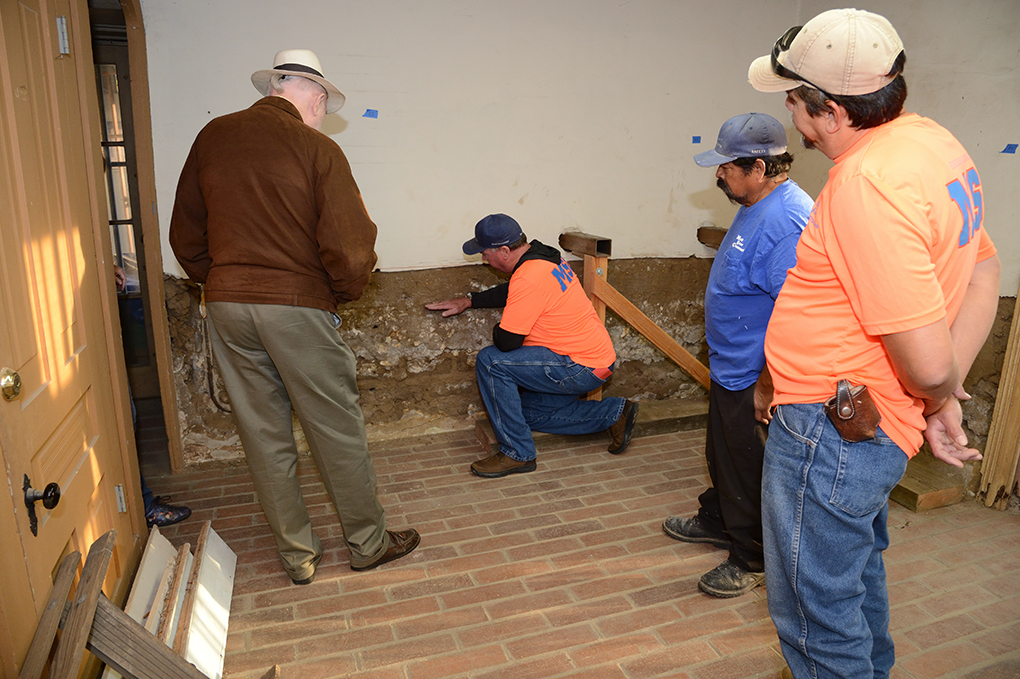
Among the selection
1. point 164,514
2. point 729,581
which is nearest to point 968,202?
point 729,581

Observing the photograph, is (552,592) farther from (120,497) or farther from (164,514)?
(164,514)

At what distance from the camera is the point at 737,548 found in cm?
271

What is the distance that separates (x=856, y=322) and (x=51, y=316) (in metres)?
2.15

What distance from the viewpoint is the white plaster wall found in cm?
332

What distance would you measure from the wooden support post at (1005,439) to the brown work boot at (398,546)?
2850mm

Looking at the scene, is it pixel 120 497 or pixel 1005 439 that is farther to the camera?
pixel 1005 439

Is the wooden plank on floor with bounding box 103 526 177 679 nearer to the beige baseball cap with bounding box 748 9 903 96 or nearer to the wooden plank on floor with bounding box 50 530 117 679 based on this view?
the wooden plank on floor with bounding box 50 530 117 679

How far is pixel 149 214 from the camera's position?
3400 mm

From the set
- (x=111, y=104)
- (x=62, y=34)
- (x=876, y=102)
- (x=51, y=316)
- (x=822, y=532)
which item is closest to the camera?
(x=876, y=102)

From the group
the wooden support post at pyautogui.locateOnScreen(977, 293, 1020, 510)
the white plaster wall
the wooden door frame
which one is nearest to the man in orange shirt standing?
the wooden support post at pyautogui.locateOnScreen(977, 293, 1020, 510)

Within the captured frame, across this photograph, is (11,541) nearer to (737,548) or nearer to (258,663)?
(258,663)

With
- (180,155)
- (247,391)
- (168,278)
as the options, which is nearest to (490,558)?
(247,391)

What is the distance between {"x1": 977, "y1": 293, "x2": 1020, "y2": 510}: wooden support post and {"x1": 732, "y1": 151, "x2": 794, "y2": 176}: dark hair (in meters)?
1.53

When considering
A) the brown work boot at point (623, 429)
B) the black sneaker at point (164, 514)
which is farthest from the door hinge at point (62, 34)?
the brown work boot at point (623, 429)
